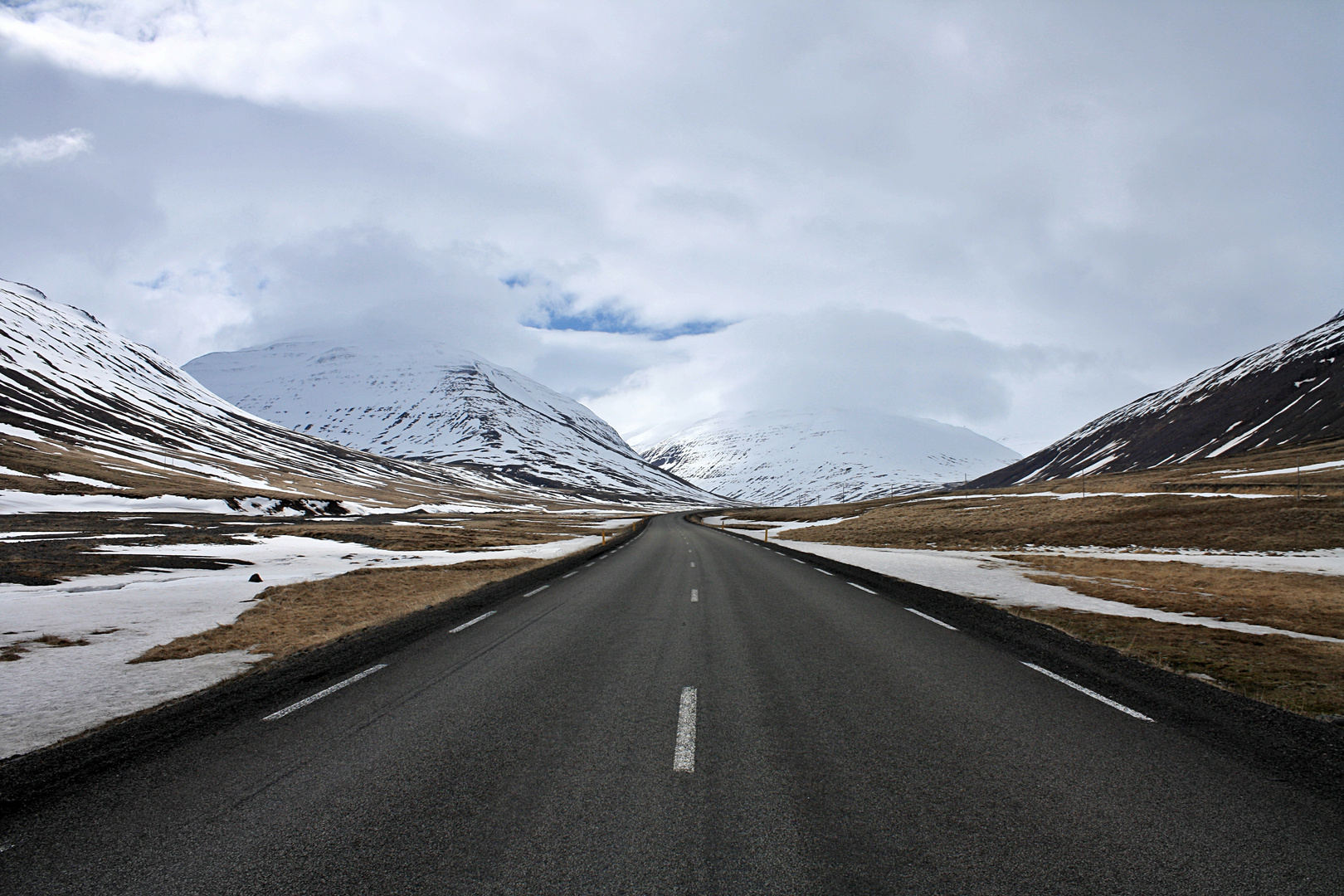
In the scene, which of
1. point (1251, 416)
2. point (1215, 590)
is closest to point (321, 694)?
point (1215, 590)

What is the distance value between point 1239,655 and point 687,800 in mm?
9375

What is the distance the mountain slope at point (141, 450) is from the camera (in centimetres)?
8100

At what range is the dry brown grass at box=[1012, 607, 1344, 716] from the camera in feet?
23.4

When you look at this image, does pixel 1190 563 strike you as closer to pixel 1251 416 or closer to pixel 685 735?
pixel 685 735

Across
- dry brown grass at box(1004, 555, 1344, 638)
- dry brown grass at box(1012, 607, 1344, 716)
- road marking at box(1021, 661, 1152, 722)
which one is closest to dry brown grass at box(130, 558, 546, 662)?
road marking at box(1021, 661, 1152, 722)

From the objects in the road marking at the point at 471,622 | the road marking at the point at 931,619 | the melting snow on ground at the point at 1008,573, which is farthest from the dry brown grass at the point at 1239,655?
the road marking at the point at 471,622

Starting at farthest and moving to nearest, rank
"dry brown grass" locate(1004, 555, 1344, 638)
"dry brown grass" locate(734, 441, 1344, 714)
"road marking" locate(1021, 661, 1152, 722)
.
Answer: "dry brown grass" locate(1004, 555, 1344, 638) → "dry brown grass" locate(734, 441, 1344, 714) → "road marking" locate(1021, 661, 1152, 722)

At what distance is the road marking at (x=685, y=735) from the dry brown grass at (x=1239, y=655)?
20.8ft

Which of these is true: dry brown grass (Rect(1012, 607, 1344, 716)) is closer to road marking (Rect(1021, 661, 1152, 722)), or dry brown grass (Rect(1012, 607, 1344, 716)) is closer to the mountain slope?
road marking (Rect(1021, 661, 1152, 722))

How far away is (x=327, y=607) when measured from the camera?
1434cm

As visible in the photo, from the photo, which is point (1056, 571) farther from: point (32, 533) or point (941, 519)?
point (32, 533)

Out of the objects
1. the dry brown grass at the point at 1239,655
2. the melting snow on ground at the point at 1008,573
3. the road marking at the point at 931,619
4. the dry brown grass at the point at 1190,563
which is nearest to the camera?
the dry brown grass at the point at 1239,655

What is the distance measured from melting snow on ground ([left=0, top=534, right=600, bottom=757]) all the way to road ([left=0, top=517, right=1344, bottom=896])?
2.19 meters

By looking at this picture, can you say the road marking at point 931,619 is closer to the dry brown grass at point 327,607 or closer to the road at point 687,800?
the road at point 687,800
